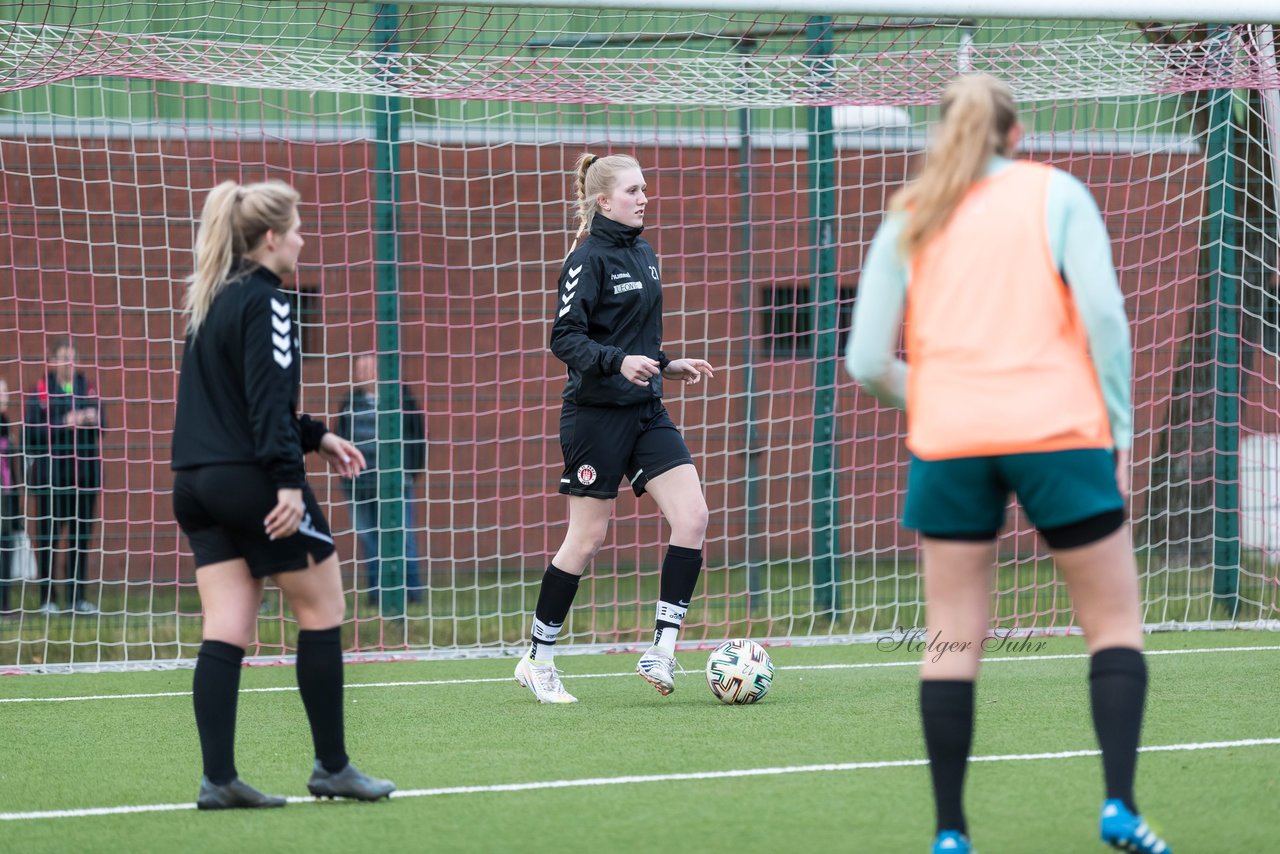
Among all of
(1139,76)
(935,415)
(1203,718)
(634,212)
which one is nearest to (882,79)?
(1139,76)

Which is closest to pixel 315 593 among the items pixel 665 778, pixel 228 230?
pixel 228 230

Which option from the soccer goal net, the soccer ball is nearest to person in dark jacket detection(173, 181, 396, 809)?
the soccer ball

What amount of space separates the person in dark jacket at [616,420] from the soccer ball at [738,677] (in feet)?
0.61

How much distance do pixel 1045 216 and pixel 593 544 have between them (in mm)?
3261

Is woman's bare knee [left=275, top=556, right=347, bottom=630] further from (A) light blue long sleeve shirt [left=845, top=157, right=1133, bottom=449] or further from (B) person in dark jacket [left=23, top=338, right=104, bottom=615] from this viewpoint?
(B) person in dark jacket [left=23, top=338, right=104, bottom=615]

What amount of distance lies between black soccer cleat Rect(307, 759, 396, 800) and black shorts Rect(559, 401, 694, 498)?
2045 millimetres

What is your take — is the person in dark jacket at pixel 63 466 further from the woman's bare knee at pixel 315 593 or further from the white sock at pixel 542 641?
the woman's bare knee at pixel 315 593

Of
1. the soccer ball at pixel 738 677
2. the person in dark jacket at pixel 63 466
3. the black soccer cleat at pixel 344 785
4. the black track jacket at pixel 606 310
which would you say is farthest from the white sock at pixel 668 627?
the person in dark jacket at pixel 63 466

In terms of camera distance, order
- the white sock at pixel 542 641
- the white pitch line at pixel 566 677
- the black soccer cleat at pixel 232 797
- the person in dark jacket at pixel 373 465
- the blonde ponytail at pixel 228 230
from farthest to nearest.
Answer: the person in dark jacket at pixel 373 465 → the white pitch line at pixel 566 677 → the white sock at pixel 542 641 → the black soccer cleat at pixel 232 797 → the blonde ponytail at pixel 228 230

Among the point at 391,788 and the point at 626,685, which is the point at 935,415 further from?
the point at 626,685

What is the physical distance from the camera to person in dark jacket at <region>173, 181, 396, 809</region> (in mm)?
3787

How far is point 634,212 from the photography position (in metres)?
5.97

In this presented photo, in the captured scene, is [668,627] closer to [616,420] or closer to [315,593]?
[616,420]

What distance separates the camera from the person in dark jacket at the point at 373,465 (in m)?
8.88
